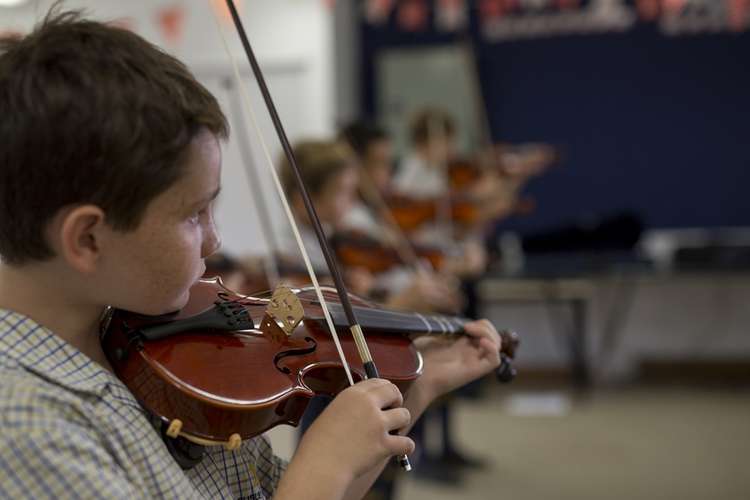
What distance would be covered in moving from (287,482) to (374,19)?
4.67 m

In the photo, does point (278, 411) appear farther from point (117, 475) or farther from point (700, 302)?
point (700, 302)

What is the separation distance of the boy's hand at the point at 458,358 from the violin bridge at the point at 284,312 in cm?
23

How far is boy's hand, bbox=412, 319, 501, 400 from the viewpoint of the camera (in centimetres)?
106

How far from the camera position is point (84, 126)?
24.6 inches

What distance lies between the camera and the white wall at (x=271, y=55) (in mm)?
4980

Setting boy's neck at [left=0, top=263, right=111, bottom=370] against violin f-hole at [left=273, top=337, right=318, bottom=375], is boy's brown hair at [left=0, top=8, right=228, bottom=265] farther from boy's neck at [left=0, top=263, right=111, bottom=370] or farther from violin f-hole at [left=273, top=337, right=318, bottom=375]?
violin f-hole at [left=273, top=337, right=318, bottom=375]

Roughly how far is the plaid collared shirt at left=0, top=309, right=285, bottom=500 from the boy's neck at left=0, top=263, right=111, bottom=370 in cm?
1

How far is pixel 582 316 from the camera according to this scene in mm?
4535

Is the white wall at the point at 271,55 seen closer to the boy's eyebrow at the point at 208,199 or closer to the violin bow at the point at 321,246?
the violin bow at the point at 321,246

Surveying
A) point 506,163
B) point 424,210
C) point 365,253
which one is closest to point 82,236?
point 365,253

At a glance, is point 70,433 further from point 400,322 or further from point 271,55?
point 271,55

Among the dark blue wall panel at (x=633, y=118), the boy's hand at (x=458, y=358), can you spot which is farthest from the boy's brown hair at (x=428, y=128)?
the boy's hand at (x=458, y=358)

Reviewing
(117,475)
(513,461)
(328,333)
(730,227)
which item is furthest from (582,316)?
(117,475)

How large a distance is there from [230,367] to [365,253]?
1.89m
